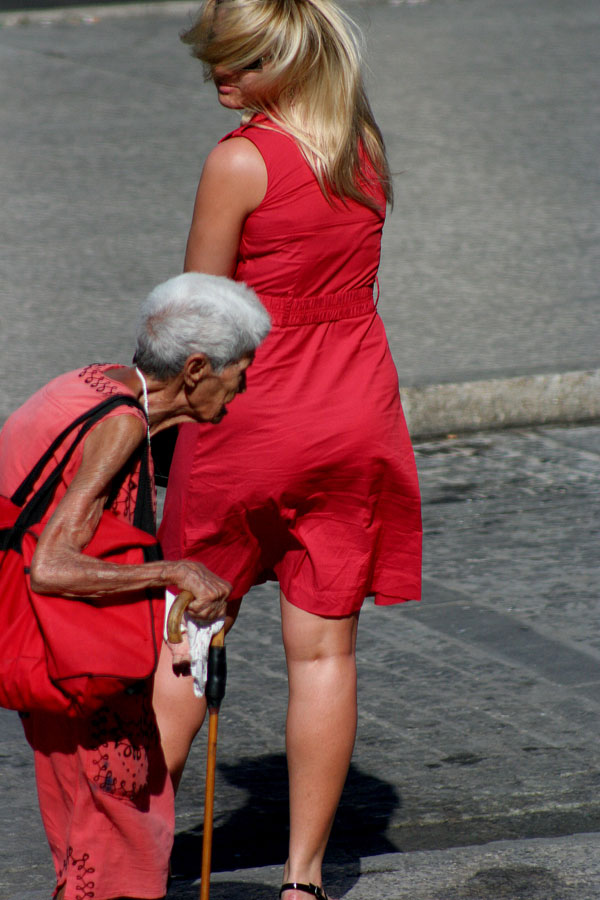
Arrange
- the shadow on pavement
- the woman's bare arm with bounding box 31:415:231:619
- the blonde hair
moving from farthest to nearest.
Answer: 1. the shadow on pavement
2. the blonde hair
3. the woman's bare arm with bounding box 31:415:231:619

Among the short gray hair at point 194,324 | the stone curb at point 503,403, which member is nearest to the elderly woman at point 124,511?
the short gray hair at point 194,324

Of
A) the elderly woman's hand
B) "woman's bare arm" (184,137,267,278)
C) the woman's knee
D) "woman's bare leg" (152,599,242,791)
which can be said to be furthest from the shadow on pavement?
"woman's bare arm" (184,137,267,278)

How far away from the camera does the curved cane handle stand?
2686 mm

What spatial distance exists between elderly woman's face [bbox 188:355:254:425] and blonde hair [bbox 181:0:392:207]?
488 millimetres

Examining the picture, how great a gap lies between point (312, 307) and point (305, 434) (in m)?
0.28

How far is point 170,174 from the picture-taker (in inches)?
451

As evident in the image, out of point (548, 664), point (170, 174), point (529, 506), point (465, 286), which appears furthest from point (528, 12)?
point (548, 664)

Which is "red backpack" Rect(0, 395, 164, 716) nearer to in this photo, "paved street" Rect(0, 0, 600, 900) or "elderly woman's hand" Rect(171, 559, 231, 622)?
"elderly woman's hand" Rect(171, 559, 231, 622)

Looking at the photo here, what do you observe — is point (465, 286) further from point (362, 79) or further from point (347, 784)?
point (362, 79)

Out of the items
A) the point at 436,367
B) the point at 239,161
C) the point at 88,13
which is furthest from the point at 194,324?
the point at 88,13

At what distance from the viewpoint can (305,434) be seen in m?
3.22

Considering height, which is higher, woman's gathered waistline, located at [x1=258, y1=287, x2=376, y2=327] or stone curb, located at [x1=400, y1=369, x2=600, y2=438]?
woman's gathered waistline, located at [x1=258, y1=287, x2=376, y2=327]

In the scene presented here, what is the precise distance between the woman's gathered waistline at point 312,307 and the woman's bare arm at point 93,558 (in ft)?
1.92

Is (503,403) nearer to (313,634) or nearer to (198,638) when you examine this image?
(313,634)
